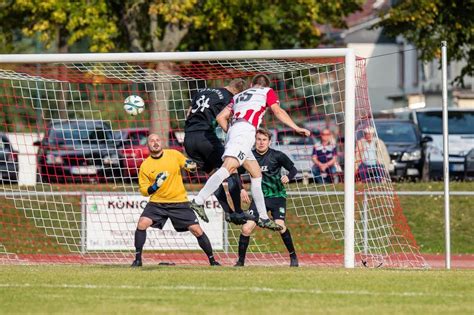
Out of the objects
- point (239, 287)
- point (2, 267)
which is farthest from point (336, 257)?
point (239, 287)

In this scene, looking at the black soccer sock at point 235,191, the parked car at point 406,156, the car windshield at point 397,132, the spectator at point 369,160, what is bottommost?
the parked car at point 406,156

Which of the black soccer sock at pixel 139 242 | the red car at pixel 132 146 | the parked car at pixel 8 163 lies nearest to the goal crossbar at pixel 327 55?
the black soccer sock at pixel 139 242

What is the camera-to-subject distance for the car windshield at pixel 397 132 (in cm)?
2880

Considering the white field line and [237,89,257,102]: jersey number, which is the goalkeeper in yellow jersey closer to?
[237,89,257,102]: jersey number

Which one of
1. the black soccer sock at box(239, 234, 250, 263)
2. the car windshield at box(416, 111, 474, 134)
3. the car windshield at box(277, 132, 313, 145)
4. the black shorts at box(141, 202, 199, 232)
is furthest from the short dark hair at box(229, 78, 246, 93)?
the car windshield at box(416, 111, 474, 134)

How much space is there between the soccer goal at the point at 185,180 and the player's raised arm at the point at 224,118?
4.98 ft

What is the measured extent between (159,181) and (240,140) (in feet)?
5.50

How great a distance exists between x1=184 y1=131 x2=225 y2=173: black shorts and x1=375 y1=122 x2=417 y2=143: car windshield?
14.3m

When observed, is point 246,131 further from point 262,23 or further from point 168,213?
point 262,23

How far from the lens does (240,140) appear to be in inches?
538

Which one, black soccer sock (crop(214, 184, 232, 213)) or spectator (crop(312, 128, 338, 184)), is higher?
black soccer sock (crop(214, 184, 232, 213))

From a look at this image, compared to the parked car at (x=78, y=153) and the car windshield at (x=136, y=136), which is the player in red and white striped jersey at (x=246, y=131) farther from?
the car windshield at (x=136, y=136)

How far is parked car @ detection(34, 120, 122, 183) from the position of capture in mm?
21484

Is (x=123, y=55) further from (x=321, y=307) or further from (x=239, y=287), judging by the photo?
(x=321, y=307)
